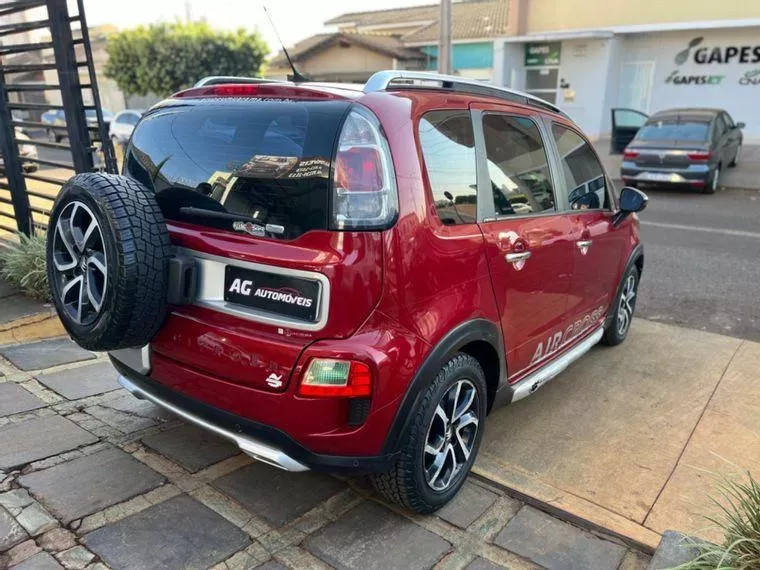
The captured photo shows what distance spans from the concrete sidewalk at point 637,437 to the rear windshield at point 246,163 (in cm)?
175

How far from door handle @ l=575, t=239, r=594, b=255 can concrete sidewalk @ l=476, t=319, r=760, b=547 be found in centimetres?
99

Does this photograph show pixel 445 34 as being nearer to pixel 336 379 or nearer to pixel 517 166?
pixel 517 166

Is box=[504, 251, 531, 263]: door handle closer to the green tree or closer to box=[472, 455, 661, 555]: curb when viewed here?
box=[472, 455, 661, 555]: curb

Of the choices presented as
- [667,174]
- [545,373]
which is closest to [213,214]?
[545,373]

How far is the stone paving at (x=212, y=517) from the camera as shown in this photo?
2.45 m

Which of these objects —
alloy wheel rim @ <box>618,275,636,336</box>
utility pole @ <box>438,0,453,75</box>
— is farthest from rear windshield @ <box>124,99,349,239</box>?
utility pole @ <box>438,0,453,75</box>

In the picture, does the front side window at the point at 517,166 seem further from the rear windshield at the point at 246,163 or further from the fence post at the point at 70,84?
the fence post at the point at 70,84

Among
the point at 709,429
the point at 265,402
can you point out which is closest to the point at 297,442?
the point at 265,402

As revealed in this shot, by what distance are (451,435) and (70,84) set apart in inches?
174

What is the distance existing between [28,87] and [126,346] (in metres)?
4.37

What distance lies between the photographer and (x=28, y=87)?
18.5 ft

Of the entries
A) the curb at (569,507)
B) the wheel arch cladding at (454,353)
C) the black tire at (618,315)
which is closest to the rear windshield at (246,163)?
the wheel arch cladding at (454,353)

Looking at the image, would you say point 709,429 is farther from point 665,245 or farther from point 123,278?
point 665,245

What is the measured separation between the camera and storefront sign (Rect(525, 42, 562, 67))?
21453 mm
